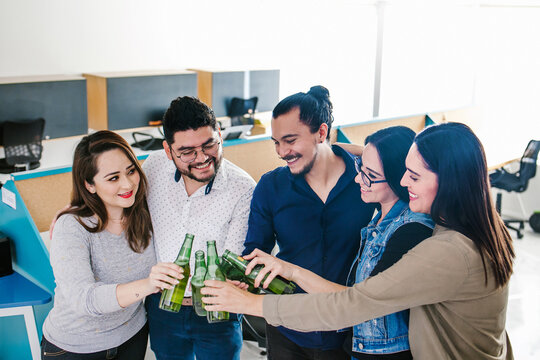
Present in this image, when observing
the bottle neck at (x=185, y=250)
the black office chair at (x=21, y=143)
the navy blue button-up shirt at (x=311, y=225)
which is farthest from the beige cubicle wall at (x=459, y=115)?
the black office chair at (x=21, y=143)

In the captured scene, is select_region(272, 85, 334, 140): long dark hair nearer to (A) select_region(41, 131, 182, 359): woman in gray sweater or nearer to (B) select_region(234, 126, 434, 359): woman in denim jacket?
(B) select_region(234, 126, 434, 359): woman in denim jacket

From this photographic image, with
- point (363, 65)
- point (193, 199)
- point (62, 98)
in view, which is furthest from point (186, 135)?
point (363, 65)

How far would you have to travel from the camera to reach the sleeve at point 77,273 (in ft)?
4.55

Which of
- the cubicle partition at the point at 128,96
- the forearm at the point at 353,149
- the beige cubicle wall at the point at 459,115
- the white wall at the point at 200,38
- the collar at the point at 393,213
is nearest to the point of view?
the collar at the point at 393,213

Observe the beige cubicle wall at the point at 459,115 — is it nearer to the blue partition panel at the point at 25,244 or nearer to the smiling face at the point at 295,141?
the smiling face at the point at 295,141

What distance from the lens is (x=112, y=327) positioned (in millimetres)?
1546

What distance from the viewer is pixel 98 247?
1517mm

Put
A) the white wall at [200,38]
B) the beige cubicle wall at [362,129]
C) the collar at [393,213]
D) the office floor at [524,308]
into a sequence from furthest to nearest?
the white wall at [200,38] < the beige cubicle wall at [362,129] < the office floor at [524,308] < the collar at [393,213]

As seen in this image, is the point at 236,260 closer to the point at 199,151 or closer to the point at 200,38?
the point at 199,151

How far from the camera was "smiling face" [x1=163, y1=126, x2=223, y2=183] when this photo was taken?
1.58 metres

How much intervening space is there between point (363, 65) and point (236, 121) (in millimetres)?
2922

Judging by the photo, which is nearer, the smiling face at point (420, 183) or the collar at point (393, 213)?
the smiling face at point (420, 183)

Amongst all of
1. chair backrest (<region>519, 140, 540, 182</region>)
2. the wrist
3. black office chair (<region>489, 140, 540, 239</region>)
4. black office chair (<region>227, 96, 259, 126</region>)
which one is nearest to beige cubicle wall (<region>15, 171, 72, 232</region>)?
the wrist

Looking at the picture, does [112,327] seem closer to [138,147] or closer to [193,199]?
[193,199]
